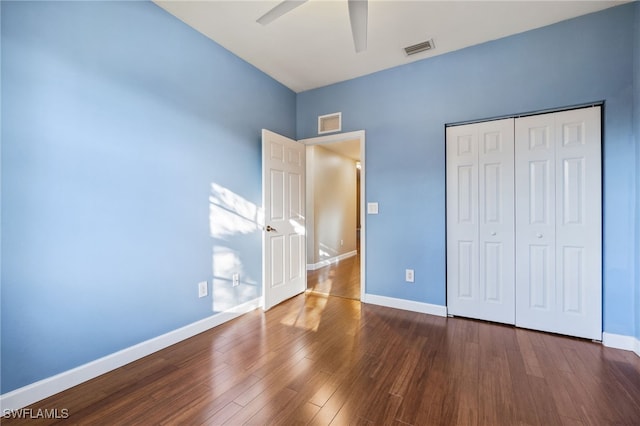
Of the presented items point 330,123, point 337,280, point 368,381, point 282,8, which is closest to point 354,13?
point 282,8

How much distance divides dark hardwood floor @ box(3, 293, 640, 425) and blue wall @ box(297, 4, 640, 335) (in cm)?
69

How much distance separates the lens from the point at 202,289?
8.34ft

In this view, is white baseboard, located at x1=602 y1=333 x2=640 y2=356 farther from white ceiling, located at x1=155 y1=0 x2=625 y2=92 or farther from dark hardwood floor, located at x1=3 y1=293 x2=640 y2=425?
white ceiling, located at x1=155 y1=0 x2=625 y2=92

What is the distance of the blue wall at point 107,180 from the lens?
5.05 feet

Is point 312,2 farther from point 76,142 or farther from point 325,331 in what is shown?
point 325,331

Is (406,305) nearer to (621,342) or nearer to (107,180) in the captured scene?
(621,342)

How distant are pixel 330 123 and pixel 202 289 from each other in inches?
102

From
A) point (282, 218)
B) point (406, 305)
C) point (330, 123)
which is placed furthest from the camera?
point (330, 123)

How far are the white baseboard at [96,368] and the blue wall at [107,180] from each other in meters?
0.05

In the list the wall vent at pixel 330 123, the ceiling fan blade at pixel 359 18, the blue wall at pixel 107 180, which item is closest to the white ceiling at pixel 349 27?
the blue wall at pixel 107 180

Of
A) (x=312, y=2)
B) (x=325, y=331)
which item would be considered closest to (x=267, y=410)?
(x=325, y=331)

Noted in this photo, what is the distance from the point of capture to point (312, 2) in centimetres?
214

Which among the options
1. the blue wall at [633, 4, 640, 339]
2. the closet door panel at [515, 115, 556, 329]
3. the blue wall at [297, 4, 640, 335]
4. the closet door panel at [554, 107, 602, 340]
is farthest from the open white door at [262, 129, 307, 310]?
the blue wall at [633, 4, 640, 339]

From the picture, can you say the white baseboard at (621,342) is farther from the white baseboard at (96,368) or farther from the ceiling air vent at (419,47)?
the white baseboard at (96,368)
